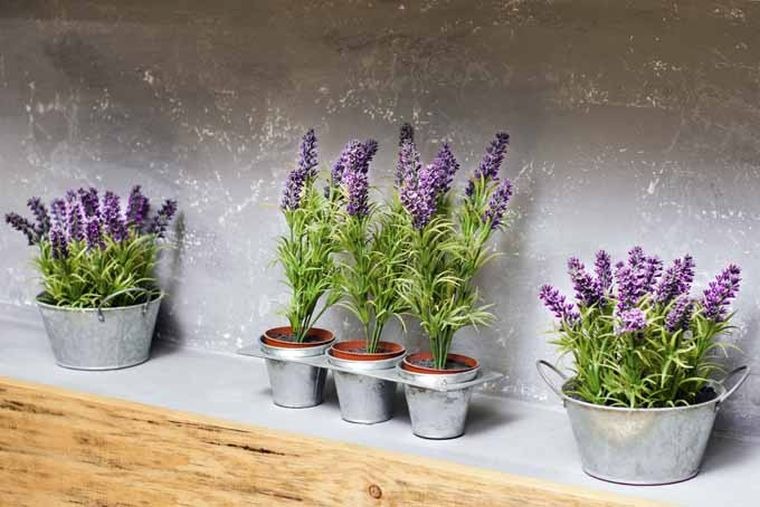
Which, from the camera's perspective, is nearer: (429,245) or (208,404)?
(429,245)

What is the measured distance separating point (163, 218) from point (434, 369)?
1.98ft

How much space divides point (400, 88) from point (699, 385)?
63cm

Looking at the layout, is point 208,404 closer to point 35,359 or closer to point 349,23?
point 35,359

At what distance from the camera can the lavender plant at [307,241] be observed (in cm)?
159

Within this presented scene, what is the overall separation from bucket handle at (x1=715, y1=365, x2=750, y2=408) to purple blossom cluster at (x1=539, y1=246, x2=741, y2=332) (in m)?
0.08

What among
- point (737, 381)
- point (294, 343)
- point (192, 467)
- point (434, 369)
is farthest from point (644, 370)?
point (192, 467)

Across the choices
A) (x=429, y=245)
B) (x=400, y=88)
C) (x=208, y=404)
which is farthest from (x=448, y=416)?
(x=400, y=88)

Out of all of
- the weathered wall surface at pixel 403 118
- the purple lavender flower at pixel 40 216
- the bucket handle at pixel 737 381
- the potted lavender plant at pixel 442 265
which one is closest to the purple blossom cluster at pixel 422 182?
the potted lavender plant at pixel 442 265

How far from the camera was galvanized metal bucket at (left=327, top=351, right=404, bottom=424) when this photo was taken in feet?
5.02

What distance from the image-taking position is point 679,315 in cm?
130

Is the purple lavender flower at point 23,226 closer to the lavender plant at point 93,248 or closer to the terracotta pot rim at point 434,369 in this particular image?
the lavender plant at point 93,248

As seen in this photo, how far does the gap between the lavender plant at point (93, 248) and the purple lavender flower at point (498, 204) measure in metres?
0.60

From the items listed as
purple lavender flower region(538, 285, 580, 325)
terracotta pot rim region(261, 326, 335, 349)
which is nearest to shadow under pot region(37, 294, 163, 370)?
terracotta pot rim region(261, 326, 335, 349)

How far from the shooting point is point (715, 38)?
1424mm
